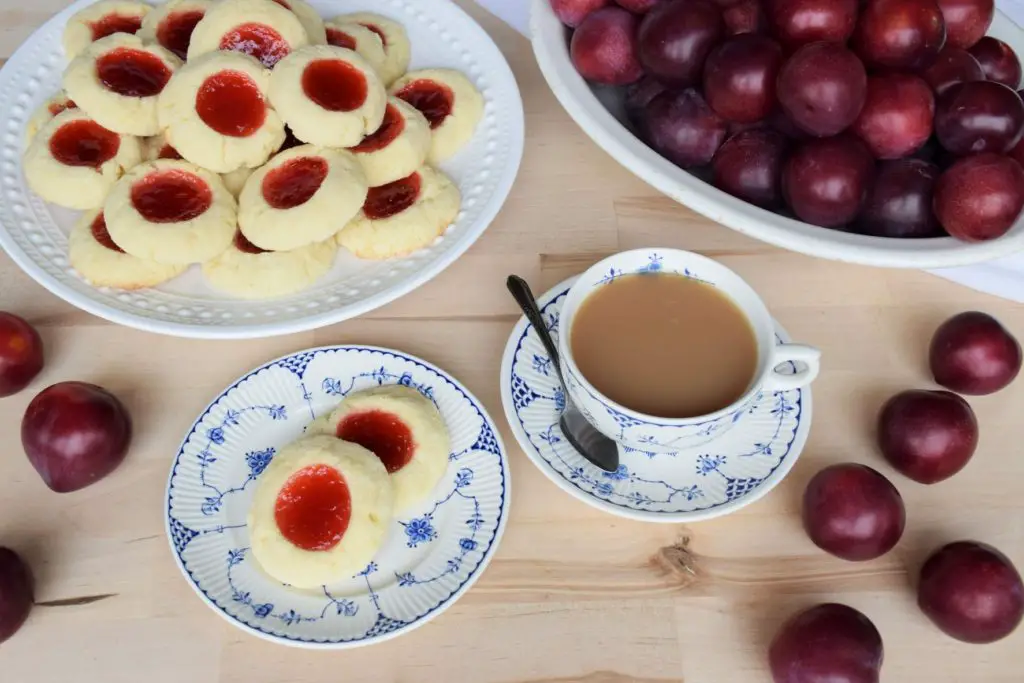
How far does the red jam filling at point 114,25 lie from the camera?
3.58 ft

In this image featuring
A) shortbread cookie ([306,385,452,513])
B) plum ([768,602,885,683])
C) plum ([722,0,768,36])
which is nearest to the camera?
plum ([768,602,885,683])

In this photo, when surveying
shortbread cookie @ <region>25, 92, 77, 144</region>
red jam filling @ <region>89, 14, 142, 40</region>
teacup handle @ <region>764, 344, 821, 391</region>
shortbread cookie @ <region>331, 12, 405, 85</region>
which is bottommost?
teacup handle @ <region>764, 344, 821, 391</region>

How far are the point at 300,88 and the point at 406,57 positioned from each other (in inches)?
9.5

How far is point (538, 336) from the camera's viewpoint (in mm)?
862

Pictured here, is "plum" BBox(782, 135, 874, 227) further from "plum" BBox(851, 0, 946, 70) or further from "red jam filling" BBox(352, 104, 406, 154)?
"red jam filling" BBox(352, 104, 406, 154)

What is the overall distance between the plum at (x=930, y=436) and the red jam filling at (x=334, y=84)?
2.24 ft

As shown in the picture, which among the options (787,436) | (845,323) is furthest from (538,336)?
(845,323)

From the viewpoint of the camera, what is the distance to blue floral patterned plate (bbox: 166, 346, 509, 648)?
2.31 feet

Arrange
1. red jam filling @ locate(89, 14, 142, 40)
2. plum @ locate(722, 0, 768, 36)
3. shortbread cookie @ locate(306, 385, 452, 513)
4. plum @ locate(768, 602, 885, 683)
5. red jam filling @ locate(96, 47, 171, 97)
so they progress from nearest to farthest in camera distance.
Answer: plum @ locate(768, 602, 885, 683) < shortbread cookie @ locate(306, 385, 452, 513) < plum @ locate(722, 0, 768, 36) < red jam filling @ locate(96, 47, 171, 97) < red jam filling @ locate(89, 14, 142, 40)

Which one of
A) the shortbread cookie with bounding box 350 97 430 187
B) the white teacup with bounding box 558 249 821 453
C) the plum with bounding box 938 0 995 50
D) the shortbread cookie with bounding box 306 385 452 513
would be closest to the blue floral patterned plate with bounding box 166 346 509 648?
the shortbread cookie with bounding box 306 385 452 513

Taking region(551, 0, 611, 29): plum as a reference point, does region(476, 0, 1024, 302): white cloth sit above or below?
below

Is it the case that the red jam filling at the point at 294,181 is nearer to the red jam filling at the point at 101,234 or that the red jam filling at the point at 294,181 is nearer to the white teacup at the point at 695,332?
the red jam filling at the point at 101,234

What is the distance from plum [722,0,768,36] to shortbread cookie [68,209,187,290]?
669 mm

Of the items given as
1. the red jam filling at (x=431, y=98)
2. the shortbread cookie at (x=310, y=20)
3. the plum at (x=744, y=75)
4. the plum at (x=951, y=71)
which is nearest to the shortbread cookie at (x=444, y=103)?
the red jam filling at (x=431, y=98)
